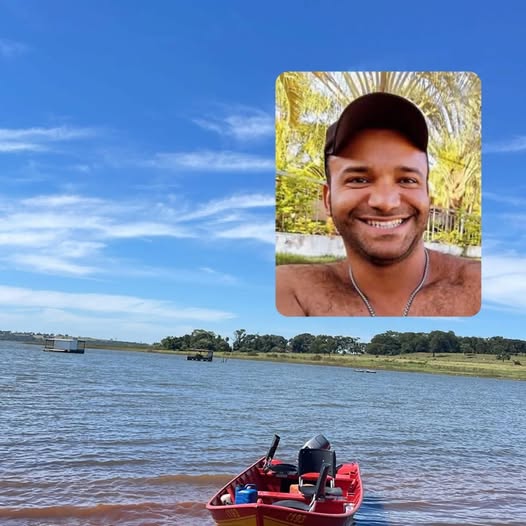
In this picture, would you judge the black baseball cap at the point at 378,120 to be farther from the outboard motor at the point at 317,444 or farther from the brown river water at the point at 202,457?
the brown river water at the point at 202,457

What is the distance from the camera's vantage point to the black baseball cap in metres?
5.15

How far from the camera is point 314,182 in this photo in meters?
5.28

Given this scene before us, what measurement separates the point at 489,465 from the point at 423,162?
21.6m

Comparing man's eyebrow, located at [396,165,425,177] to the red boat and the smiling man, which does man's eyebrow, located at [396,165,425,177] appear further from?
the red boat

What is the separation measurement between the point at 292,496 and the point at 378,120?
27.4 feet

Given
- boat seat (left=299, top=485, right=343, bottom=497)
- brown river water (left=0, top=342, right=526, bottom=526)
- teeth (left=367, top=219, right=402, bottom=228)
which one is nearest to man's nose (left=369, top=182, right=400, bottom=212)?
teeth (left=367, top=219, right=402, bottom=228)

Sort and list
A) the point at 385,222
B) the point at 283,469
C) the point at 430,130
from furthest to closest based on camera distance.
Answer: the point at 283,469, the point at 385,222, the point at 430,130

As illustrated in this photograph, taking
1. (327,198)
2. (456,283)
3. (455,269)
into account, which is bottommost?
(456,283)

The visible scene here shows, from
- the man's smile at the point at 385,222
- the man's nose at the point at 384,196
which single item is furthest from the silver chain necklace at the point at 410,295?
the man's nose at the point at 384,196

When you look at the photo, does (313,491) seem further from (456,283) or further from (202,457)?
(202,457)

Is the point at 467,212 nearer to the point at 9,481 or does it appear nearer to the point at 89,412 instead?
the point at 9,481

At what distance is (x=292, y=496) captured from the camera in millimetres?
11695

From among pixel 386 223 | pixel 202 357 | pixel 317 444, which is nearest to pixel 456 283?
pixel 386 223

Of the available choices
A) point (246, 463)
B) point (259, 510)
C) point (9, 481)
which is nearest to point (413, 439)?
point (246, 463)
